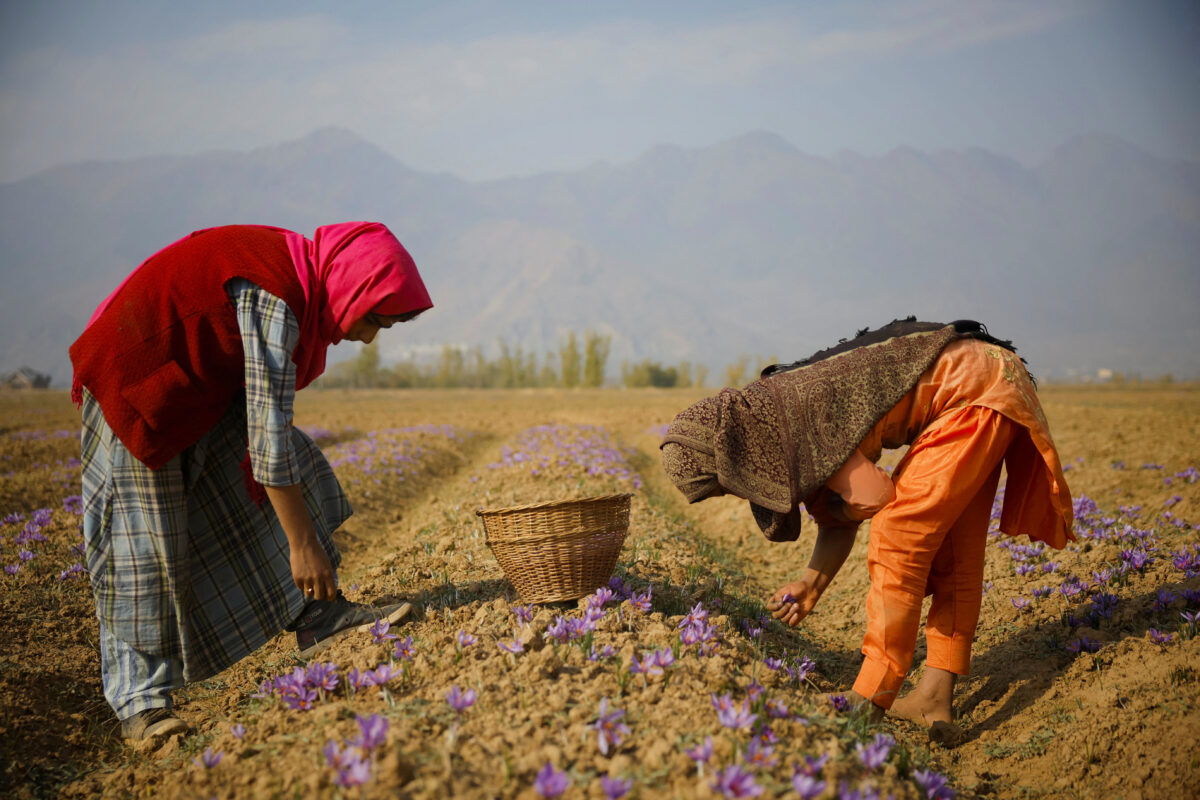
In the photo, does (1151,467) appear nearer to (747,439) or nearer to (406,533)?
(747,439)

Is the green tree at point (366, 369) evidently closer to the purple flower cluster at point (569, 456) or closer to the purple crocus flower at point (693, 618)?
the purple flower cluster at point (569, 456)

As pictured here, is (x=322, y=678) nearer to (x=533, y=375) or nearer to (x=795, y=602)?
(x=795, y=602)

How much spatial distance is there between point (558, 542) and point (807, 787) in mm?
1585

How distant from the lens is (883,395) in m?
2.99

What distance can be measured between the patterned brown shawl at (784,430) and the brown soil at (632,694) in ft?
2.30

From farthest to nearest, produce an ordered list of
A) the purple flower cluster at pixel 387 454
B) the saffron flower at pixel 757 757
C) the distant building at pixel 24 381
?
the distant building at pixel 24 381
the purple flower cluster at pixel 387 454
the saffron flower at pixel 757 757

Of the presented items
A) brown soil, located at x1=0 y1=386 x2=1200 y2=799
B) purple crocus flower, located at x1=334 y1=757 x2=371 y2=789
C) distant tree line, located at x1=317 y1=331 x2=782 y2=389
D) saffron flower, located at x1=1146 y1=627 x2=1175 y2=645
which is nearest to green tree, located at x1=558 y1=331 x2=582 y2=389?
distant tree line, located at x1=317 y1=331 x2=782 y2=389

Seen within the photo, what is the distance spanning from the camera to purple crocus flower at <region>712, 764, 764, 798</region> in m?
1.95

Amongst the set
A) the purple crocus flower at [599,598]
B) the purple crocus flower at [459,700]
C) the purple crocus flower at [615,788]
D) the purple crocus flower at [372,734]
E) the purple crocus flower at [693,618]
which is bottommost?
the purple crocus flower at [693,618]

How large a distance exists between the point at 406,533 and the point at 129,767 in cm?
468

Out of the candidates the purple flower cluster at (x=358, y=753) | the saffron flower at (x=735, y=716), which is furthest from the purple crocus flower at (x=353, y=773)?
the saffron flower at (x=735, y=716)

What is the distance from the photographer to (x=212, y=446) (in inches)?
130

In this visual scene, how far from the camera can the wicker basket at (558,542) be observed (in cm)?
325

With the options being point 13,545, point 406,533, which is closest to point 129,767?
point 13,545
